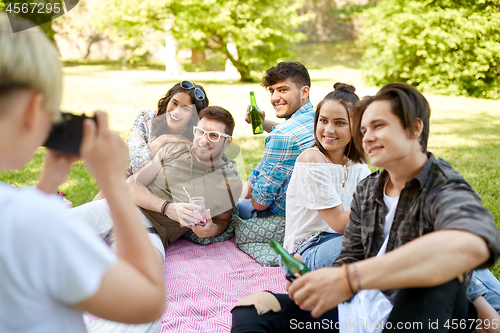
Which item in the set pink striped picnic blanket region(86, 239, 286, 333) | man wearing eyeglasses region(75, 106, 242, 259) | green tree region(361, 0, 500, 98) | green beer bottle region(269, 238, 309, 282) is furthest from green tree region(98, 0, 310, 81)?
green beer bottle region(269, 238, 309, 282)

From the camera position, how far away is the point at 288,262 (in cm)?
162

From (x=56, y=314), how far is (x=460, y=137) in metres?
8.15

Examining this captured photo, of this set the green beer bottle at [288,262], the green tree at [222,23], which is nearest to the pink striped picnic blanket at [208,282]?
the green beer bottle at [288,262]

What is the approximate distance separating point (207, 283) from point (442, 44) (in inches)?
477

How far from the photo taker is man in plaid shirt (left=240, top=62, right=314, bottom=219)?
123 inches

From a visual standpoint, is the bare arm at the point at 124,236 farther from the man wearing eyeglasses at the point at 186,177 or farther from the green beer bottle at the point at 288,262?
the man wearing eyeglasses at the point at 186,177

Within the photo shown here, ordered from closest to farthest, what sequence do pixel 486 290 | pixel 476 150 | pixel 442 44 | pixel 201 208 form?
pixel 486 290
pixel 201 208
pixel 476 150
pixel 442 44

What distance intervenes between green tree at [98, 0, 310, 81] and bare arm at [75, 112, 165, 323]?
1513 cm

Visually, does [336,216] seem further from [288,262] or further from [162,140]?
[162,140]

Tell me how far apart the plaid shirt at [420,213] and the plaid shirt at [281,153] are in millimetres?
1144

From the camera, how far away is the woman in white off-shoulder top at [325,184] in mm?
2506

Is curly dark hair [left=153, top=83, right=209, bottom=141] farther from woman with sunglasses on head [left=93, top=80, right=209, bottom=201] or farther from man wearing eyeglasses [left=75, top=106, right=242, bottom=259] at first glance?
man wearing eyeglasses [left=75, top=106, right=242, bottom=259]

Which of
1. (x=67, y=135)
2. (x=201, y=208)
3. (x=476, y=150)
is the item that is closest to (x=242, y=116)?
(x=476, y=150)

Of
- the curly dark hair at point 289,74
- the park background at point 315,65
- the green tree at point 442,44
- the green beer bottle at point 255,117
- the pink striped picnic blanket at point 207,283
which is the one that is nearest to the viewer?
the pink striped picnic blanket at point 207,283
